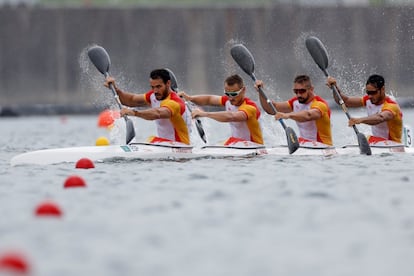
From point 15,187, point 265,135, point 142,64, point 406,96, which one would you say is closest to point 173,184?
point 15,187

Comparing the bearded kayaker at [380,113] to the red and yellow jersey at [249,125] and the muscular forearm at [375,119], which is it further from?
the red and yellow jersey at [249,125]

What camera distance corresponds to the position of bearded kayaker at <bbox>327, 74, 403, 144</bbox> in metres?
11.3

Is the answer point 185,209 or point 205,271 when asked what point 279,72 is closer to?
point 185,209

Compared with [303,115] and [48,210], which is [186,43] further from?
[48,210]

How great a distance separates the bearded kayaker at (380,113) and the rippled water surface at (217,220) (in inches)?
56.3

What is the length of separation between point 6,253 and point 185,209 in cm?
203

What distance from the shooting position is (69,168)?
9.95m

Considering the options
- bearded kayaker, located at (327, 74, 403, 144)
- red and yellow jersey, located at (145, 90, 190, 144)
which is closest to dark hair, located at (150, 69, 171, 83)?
red and yellow jersey, located at (145, 90, 190, 144)

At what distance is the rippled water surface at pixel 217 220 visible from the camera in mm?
4840

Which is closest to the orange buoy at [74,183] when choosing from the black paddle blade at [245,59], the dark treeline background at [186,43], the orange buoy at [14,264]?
the orange buoy at [14,264]

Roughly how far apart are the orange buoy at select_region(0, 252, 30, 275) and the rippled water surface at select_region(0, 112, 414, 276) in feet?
0.48

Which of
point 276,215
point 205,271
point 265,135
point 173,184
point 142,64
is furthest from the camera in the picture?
point 142,64

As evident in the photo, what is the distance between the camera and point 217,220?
6035 mm

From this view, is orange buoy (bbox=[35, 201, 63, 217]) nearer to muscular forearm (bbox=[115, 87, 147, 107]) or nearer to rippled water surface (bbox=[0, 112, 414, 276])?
rippled water surface (bbox=[0, 112, 414, 276])
